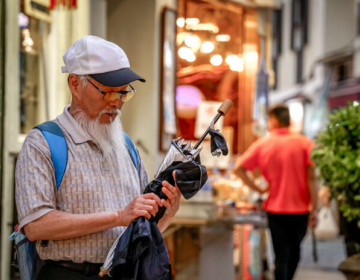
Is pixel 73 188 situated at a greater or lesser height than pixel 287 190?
greater

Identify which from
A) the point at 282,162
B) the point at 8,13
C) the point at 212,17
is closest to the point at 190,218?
the point at 282,162

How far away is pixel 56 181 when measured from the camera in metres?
2.56

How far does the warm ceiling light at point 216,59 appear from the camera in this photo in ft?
35.1

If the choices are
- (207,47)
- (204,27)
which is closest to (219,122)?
(207,47)

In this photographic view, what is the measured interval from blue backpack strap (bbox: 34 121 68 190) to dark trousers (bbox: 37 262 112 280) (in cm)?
31

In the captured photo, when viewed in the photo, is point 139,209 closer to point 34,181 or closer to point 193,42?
point 34,181

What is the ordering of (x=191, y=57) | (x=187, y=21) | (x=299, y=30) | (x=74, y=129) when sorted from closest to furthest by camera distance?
(x=74, y=129) → (x=187, y=21) → (x=191, y=57) → (x=299, y=30)

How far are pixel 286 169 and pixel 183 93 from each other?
11.8ft

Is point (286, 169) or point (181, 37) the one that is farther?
point (181, 37)

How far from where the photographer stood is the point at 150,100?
7691 millimetres

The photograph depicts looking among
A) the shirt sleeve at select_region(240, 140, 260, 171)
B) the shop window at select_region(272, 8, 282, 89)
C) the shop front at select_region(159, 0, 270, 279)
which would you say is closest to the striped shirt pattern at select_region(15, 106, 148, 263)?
the shop front at select_region(159, 0, 270, 279)

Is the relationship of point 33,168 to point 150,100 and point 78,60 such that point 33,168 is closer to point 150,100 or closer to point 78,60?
point 78,60

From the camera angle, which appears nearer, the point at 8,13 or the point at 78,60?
the point at 78,60

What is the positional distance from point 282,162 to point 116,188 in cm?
465
